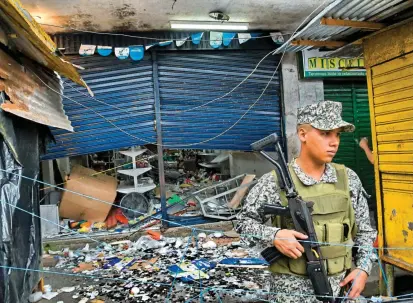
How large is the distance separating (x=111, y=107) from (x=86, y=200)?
212 centimetres

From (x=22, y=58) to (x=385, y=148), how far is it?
453cm

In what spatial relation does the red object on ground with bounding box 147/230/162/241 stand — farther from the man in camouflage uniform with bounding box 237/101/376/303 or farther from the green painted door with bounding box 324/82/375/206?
the green painted door with bounding box 324/82/375/206

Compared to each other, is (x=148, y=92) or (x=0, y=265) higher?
(x=148, y=92)

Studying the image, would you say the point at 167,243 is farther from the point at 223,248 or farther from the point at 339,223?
the point at 339,223

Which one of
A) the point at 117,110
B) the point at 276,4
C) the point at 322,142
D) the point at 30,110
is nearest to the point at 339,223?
the point at 322,142

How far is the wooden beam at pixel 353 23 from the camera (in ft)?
10.7

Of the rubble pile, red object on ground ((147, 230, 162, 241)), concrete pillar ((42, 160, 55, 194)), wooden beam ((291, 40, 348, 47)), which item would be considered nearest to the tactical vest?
the rubble pile

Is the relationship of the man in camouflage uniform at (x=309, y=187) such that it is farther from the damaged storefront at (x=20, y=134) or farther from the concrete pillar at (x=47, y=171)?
the concrete pillar at (x=47, y=171)

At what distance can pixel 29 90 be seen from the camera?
3.36 meters

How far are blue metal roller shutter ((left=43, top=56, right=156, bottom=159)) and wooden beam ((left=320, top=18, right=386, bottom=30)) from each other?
13.2 feet

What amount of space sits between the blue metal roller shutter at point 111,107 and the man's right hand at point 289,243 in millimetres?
4768

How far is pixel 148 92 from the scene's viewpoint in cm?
643

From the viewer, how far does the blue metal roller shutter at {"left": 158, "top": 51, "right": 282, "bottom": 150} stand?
6477mm

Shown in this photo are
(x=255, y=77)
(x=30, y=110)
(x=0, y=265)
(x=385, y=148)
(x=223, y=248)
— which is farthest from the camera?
(x=255, y=77)
